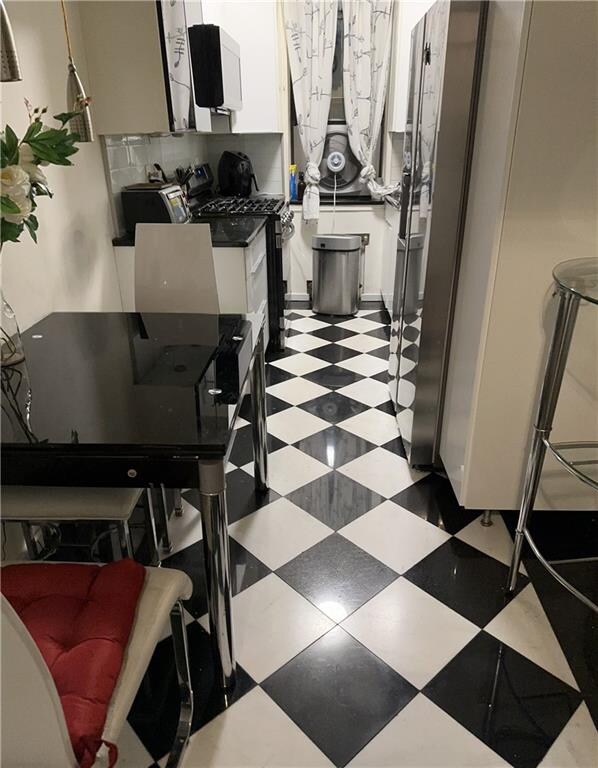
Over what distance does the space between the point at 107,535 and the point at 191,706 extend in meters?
0.63

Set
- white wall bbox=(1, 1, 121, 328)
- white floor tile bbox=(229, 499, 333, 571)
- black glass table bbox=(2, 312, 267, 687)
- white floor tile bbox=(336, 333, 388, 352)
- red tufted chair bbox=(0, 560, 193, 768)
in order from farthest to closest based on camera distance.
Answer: white floor tile bbox=(336, 333, 388, 352), white floor tile bbox=(229, 499, 333, 571), white wall bbox=(1, 1, 121, 328), black glass table bbox=(2, 312, 267, 687), red tufted chair bbox=(0, 560, 193, 768)

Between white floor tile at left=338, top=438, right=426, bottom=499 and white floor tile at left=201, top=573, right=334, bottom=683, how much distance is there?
25.9 inches

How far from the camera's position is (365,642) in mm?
1521

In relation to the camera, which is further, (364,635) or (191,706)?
(364,635)

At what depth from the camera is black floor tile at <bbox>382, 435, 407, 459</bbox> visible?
8.01 ft

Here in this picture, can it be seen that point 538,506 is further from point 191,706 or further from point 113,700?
point 113,700

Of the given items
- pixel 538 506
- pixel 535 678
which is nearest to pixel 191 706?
pixel 535 678

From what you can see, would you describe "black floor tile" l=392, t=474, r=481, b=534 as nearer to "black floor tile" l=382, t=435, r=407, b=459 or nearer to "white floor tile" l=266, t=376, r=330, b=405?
"black floor tile" l=382, t=435, r=407, b=459

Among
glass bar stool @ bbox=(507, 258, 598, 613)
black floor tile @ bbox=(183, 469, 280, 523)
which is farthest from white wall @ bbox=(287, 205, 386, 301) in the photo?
glass bar stool @ bbox=(507, 258, 598, 613)

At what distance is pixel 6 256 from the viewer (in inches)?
Answer: 66.4

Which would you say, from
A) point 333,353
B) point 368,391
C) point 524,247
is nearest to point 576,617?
point 524,247

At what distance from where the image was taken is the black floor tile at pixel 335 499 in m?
2.04

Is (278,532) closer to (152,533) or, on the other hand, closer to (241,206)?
(152,533)

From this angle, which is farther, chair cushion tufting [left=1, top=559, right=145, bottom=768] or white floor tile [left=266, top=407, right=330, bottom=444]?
white floor tile [left=266, top=407, right=330, bottom=444]
